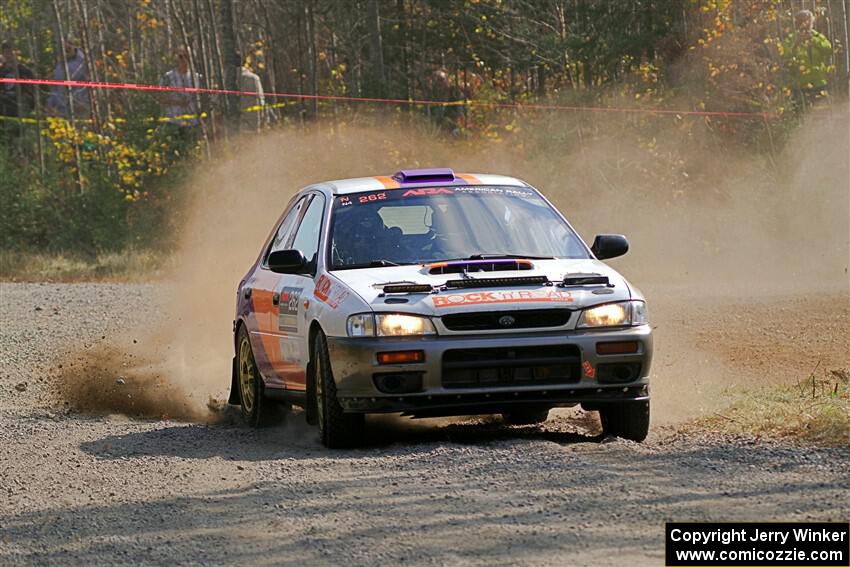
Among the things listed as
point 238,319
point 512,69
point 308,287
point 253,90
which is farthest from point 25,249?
point 308,287

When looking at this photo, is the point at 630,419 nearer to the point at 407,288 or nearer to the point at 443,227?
the point at 407,288

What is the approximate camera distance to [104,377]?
12.8 metres

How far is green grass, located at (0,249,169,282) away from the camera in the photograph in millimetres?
25500

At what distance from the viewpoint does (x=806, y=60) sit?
24.8 metres

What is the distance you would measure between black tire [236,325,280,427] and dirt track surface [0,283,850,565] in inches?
5.2

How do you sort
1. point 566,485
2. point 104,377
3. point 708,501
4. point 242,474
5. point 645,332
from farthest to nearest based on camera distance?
point 104,377
point 645,332
point 242,474
point 566,485
point 708,501

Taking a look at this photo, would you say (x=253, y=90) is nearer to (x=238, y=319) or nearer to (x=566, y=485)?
(x=238, y=319)

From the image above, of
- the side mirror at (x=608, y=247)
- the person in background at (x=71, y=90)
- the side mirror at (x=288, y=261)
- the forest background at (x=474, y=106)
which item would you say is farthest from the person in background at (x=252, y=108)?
the side mirror at (x=608, y=247)

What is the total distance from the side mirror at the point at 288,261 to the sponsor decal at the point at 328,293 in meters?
0.30

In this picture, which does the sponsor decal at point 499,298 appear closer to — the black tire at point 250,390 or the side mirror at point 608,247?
the side mirror at point 608,247

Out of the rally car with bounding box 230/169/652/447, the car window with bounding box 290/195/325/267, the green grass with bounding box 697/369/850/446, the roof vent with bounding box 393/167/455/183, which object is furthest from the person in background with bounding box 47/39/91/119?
the green grass with bounding box 697/369/850/446

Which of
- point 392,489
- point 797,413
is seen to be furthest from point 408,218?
point 392,489

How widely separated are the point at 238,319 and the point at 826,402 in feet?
13.4

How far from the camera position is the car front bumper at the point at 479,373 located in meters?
8.17
